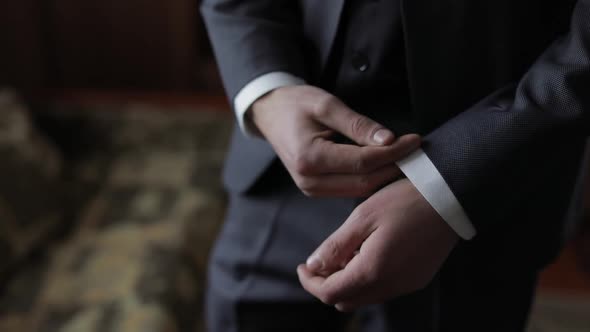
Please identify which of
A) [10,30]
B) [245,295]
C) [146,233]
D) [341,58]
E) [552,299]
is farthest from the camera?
[10,30]

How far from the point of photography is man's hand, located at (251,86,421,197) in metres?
0.55

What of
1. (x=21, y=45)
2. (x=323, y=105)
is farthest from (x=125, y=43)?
(x=323, y=105)

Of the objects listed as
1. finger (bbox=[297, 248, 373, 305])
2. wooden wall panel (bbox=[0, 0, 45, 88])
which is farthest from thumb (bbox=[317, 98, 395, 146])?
wooden wall panel (bbox=[0, 0, 45, 88])

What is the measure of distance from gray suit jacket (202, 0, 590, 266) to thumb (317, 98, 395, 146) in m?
0.04

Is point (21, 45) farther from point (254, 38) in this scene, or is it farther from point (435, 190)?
point (435, 190)

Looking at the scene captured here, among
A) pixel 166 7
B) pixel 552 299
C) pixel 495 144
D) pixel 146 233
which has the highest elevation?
pixel 495 144

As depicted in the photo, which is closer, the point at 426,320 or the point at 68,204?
the point at 426,320

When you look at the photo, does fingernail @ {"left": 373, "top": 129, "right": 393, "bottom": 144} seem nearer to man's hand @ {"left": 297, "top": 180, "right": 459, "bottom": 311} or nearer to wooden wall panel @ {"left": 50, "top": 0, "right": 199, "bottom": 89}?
man's hand @ {"left": 297, "top": 180, "right": 459, "bottom": 311}

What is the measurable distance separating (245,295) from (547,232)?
0.37 metres

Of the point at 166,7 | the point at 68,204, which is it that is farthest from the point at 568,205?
the point at 166,7

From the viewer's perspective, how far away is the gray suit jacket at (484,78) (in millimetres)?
542

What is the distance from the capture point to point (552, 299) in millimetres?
1636

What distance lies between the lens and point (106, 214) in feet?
4.89

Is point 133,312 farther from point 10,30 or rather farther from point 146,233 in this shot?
point 10,30
